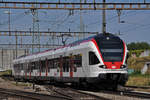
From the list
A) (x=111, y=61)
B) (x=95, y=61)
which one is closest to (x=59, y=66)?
(x=95, y=61)

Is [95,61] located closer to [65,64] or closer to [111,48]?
[111,48]

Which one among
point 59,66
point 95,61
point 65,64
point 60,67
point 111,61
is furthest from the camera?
point 59,66

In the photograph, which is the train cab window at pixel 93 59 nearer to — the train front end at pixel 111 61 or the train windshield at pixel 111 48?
the train front end at pixel 111 61

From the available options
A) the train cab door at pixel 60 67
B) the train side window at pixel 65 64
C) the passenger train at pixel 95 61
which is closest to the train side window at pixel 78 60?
the passenger train at pixel 95 61

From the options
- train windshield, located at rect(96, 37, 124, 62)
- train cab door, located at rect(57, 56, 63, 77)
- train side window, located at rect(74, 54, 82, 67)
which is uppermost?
train windshield, located at rect(96, 37, 124, 62)

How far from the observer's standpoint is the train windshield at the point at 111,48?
21.1 metres

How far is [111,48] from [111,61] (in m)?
0.93

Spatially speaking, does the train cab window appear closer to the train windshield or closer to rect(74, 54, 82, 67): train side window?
the train windshield

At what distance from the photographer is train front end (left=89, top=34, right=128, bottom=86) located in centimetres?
2083

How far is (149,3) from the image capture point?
29.5m

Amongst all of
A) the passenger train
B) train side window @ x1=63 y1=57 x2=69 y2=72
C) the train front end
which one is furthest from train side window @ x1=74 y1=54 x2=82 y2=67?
the train front end

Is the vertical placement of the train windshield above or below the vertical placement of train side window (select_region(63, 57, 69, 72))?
above

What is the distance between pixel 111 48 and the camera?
2147 centimetres

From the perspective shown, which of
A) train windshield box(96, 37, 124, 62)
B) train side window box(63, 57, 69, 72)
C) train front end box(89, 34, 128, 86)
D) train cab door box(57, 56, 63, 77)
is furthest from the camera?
Answer: train cab door box(57, 56, 63, 77)
